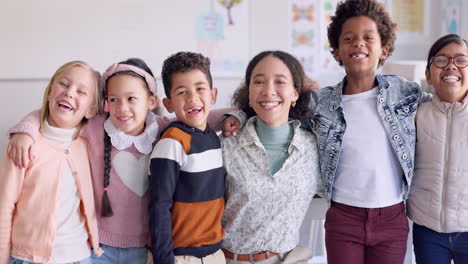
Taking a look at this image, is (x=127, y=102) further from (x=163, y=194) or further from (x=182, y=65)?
(x=163, y=194)

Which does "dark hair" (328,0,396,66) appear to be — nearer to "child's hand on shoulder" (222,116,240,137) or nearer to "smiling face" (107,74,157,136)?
"child's hand on shoulder" (222,116,240,137)

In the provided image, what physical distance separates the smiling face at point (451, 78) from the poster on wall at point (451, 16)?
2.57 metres

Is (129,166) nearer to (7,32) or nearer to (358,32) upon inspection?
(358,32)

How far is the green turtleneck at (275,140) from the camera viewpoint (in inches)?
54.7

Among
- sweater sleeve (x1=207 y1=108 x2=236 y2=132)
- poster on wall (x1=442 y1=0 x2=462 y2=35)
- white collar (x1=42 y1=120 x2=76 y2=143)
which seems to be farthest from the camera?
poster on wall (x1=442 y1=0 x2=462 y2=35)

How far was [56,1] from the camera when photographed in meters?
3.29

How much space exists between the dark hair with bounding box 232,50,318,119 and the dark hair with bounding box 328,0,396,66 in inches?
9.4

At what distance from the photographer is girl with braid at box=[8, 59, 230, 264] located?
1310mm

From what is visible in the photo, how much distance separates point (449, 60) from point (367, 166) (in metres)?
0.45

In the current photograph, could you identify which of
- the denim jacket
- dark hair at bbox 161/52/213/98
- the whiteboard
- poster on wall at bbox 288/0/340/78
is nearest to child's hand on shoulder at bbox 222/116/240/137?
dark hair at bbox 161/52/213/98

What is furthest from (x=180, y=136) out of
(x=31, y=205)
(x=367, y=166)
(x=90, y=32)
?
(x=90, y=32)

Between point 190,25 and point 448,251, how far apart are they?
2.66 metres

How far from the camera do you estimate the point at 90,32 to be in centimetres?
337

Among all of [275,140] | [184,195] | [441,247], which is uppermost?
[275,140]
